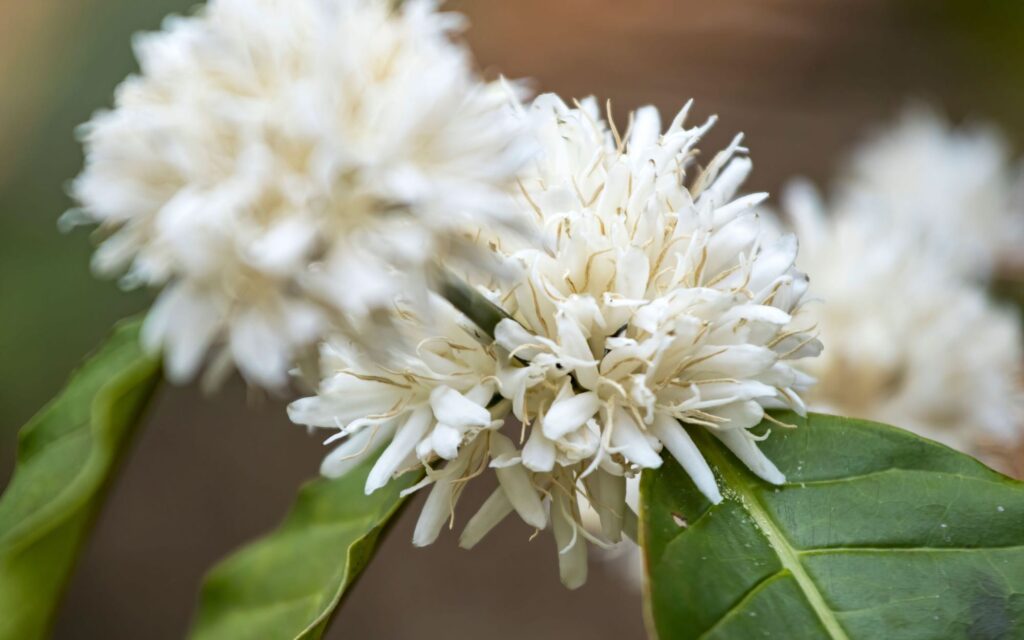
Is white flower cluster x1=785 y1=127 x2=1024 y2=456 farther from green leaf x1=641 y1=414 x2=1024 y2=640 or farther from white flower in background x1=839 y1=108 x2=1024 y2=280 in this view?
green leaf x1=641 y1=414 x2=1024 y2=640

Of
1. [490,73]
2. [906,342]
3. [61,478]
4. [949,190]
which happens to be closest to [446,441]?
[61,478]

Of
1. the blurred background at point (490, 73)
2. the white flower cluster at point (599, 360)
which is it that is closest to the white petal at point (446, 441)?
the white flower cluster at point (599, 360)

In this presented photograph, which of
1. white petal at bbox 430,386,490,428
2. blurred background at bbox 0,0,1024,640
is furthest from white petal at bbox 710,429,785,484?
blurred background at bbox 0,0,1024,640

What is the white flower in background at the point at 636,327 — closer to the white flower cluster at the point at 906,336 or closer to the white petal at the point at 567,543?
the white petal at the point at 567,543

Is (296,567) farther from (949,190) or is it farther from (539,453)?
(949,190)

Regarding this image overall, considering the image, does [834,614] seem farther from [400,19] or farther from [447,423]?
[400,19]

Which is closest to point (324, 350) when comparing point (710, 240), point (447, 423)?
point (447, 423)
